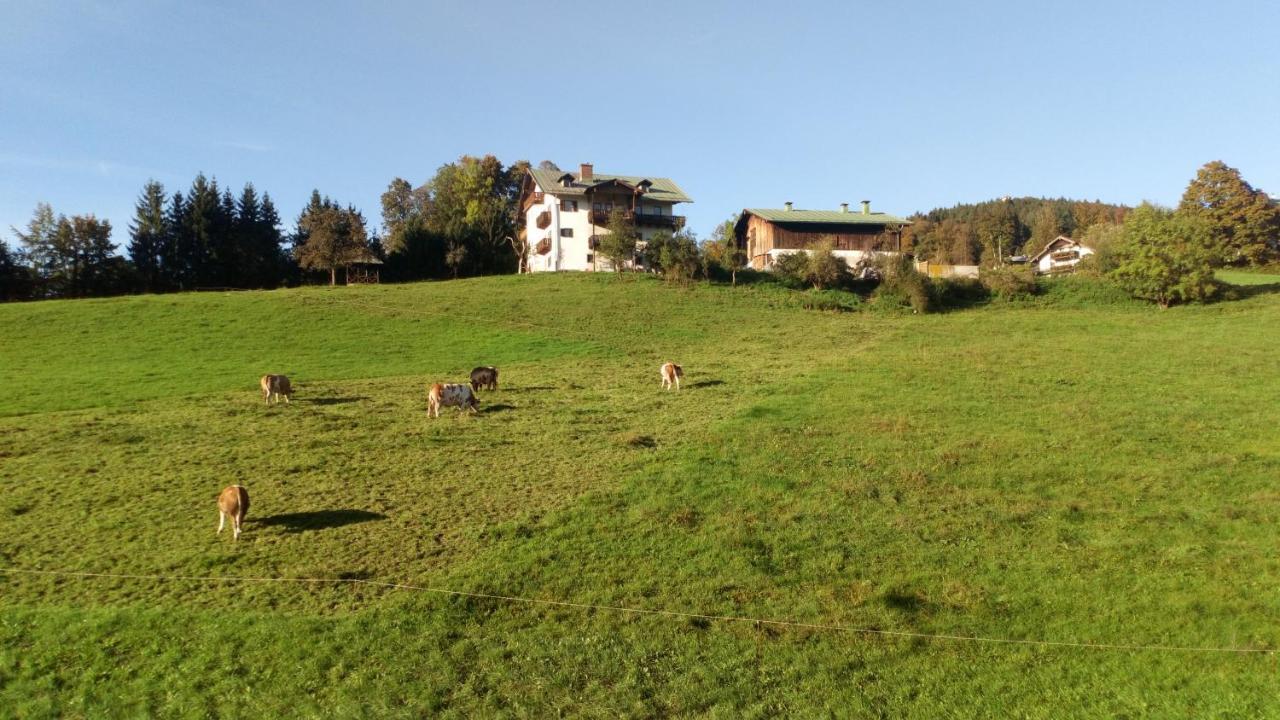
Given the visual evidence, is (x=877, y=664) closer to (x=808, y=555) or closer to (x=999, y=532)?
(x=808, y=555)

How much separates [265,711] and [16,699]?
3.86 metres

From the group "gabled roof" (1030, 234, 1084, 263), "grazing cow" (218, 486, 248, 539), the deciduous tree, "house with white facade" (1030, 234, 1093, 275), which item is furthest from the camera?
"gabled roof" (1030, 234, 1084, 263)

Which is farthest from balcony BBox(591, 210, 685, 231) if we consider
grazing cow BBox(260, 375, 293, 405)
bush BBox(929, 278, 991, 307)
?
grazing cow BBox(260, 375, 293, 405)

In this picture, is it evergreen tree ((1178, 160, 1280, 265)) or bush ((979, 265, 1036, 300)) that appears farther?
evergreen tree ((1178, 160, 1280, 265))

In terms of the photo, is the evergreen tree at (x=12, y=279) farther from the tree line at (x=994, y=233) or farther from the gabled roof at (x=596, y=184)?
the tree line at (x=994, y=233)

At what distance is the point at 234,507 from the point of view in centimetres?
1656

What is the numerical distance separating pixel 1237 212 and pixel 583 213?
71.5 metres

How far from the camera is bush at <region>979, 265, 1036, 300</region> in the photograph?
201 ft

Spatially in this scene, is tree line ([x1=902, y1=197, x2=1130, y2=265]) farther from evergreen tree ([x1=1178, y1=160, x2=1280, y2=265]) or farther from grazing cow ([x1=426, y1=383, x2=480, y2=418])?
grazing cow ([x1=426, y1=383, x2=480, y2=418])

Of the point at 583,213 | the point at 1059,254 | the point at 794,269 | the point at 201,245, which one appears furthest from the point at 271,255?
the point at 1059,254

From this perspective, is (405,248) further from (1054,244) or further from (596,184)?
(1054,244)

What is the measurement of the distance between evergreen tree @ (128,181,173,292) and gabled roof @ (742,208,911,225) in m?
60.8

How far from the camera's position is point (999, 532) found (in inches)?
685

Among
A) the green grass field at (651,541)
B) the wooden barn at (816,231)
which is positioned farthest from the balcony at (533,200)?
the green grass field at (651,541)
